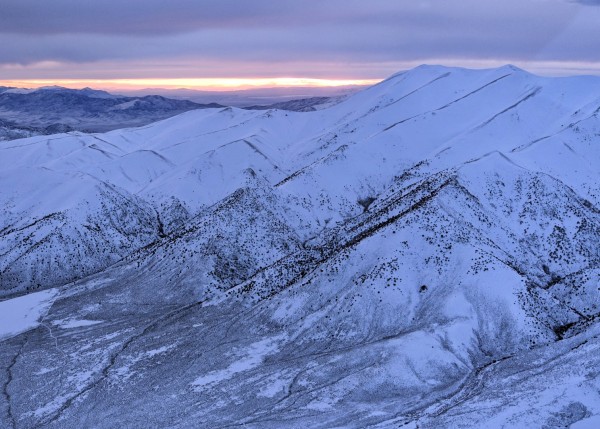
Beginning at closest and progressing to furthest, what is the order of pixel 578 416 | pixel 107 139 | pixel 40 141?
pixel 578 416
pixel 40 141
pixel 107 139

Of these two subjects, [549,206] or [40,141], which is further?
[40,141]

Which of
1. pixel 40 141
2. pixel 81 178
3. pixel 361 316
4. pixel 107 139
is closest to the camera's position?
pixel 361 316

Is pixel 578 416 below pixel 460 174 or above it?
below

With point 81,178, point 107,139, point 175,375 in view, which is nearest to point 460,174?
point 175,375

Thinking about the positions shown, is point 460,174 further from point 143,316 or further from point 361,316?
point 143,316

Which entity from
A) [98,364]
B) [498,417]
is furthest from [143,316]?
[498,417]

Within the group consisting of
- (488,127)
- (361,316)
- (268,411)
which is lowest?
(268,411)

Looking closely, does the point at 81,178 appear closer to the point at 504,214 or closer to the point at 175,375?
the point at 175,375
